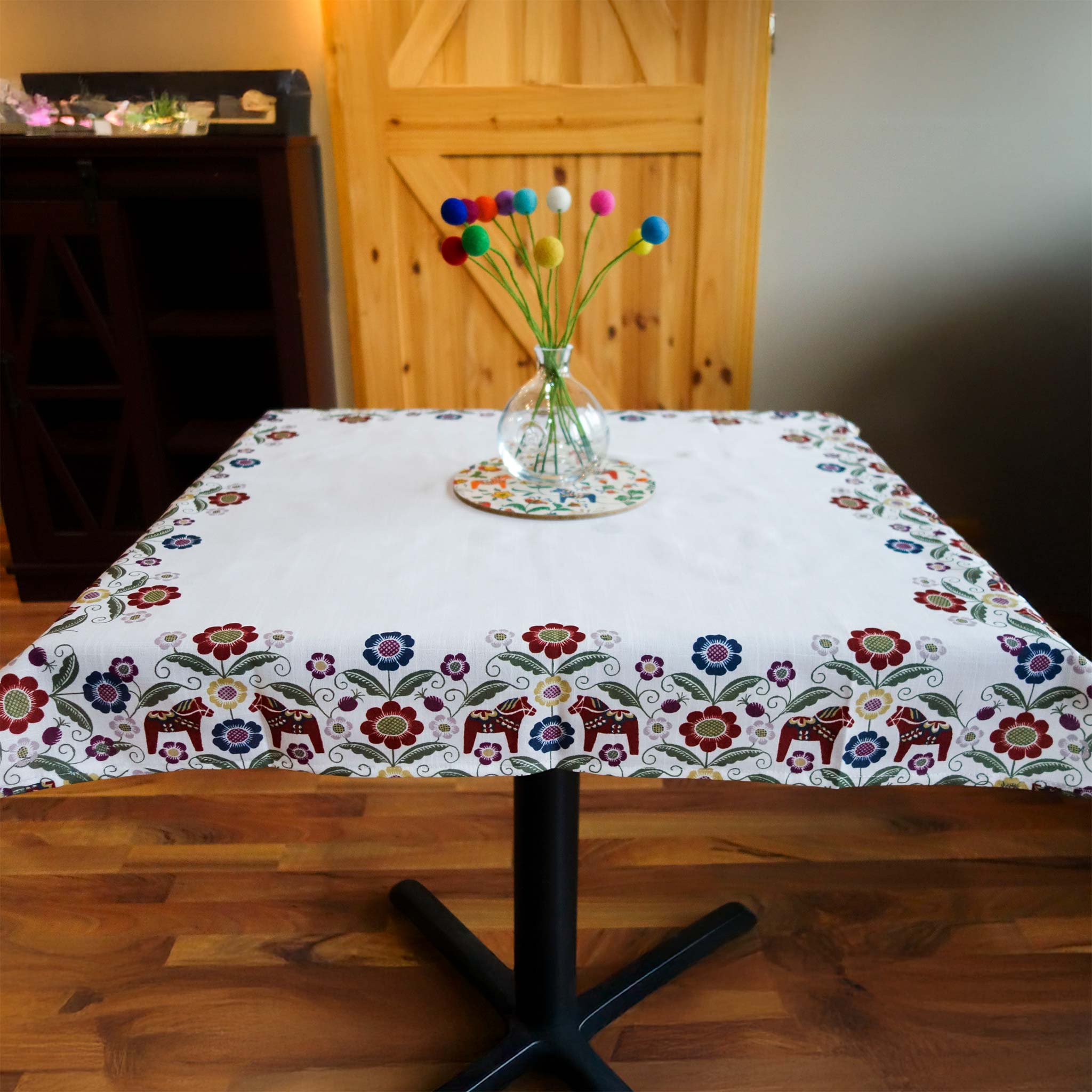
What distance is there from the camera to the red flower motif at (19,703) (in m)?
0.95

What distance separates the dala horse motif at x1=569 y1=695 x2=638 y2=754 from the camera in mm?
974

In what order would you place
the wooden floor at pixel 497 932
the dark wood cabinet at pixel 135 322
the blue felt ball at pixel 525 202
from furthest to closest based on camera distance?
1. the dark wood cabinet at pixel 135 322
2. the wooden floor at pixel 497 932
3. the blue felt ball at pixel 525 202

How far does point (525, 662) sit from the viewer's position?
0.96 metres

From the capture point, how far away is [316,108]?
2711mm

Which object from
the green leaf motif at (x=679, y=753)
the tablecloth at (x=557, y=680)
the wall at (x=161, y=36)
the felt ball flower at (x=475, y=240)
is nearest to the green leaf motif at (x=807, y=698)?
the tablecloth at (x=557, y=680)

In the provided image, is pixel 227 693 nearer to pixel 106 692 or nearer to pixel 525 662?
pixel 106 692

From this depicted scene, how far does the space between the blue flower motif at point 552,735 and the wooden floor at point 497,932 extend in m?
0.67

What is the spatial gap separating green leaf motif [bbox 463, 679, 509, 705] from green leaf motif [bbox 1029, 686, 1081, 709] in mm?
522

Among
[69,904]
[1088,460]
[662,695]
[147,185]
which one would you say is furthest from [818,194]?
[69,904]

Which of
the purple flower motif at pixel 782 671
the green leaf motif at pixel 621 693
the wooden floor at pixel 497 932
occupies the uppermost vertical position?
the purple flower motif at pixel 782 671

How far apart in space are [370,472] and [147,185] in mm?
1454

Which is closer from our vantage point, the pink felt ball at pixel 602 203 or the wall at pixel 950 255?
the pink felt ball at pixel 602 203

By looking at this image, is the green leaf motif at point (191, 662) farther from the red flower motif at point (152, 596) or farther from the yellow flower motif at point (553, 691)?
the yellow flower motif at point (553, 691)

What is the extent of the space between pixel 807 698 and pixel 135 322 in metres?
2.22
